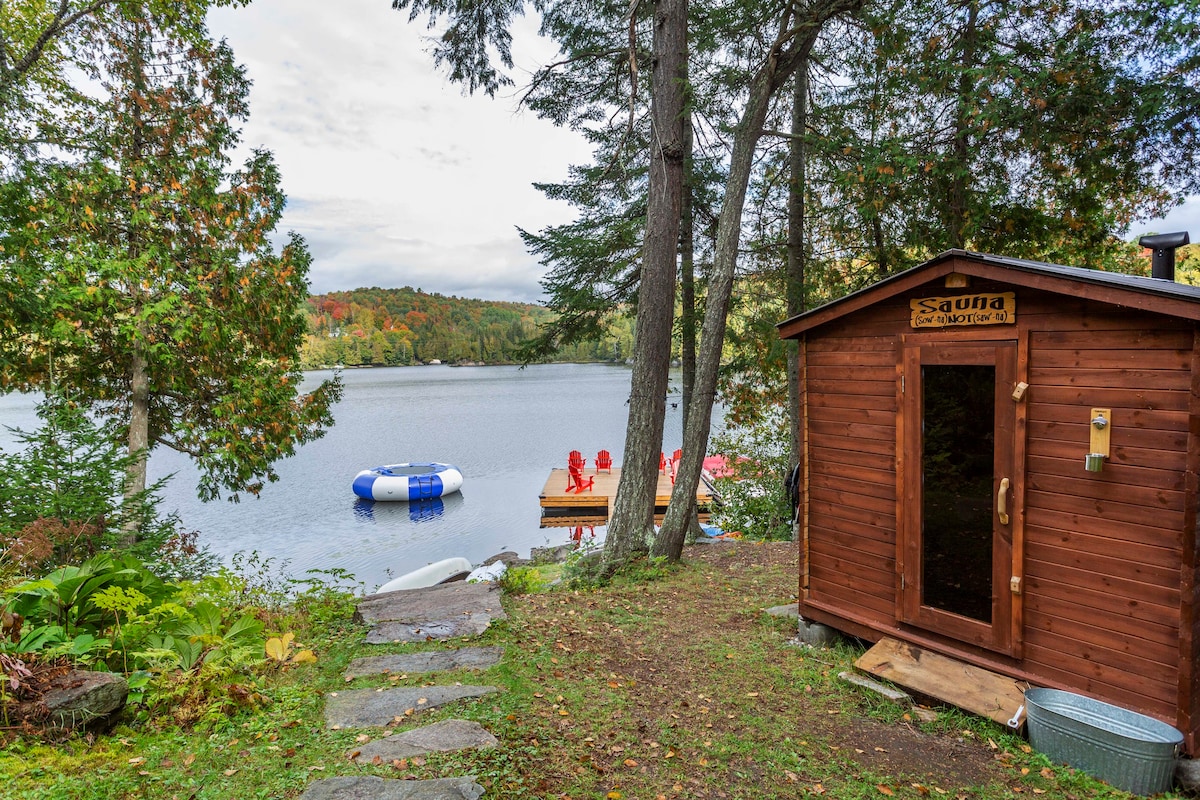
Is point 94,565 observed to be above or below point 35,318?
below

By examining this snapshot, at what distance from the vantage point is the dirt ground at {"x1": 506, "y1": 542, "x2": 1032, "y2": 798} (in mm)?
3039

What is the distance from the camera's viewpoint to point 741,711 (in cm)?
369

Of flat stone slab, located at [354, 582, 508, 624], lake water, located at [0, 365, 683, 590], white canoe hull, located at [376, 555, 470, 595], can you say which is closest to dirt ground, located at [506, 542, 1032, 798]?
flat stone slab, located at [354, 582, 508, 624]

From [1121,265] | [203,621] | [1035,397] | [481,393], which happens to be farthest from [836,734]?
[481,393]

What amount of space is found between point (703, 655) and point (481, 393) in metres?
49.9

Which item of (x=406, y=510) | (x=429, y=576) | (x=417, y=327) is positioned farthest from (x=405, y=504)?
(x=417, y=327)

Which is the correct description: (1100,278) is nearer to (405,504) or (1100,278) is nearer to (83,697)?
(83,697)

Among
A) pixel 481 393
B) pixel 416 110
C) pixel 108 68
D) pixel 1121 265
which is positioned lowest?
pixel 481 393

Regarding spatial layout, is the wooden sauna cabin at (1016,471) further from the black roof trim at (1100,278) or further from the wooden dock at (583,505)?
the wooden dock at (583,505)

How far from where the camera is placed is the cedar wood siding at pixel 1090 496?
117 inches

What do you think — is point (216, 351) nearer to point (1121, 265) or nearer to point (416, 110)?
point (416, 110)

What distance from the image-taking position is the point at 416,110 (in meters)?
13.4

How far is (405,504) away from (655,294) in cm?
1444

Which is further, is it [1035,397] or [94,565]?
[94,565]
